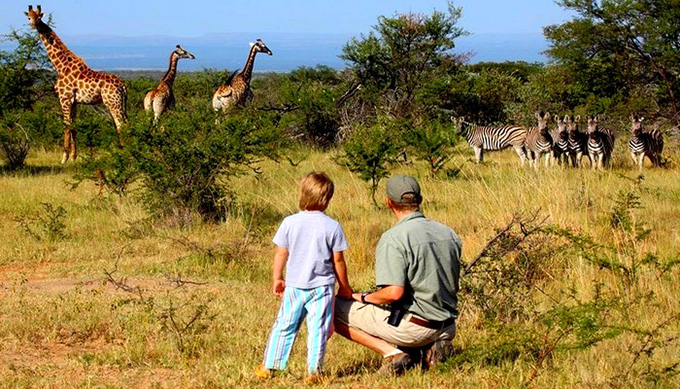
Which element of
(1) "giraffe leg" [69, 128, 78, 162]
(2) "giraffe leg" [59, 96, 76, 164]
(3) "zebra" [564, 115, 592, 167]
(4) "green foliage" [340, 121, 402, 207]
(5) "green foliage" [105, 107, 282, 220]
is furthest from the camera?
(2) "giraffe leg" [59, 96, 76, 164]

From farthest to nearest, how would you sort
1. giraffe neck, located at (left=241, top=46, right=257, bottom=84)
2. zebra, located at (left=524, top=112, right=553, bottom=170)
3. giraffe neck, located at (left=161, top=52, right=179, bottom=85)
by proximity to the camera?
giraffe neck, located at (left=241, top=46, right=257, bottom=84)
giraffe neck, located at (left=161, top=52, right=179, bottom=85)
zebra, located at (left=524, top=112, right=553, bottom=170)

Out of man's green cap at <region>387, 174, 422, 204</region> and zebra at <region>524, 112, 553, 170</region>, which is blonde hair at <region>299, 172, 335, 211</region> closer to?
man's green cap at <region>387, 174, 422, 204</region>

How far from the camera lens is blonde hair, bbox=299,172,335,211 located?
5.58 m

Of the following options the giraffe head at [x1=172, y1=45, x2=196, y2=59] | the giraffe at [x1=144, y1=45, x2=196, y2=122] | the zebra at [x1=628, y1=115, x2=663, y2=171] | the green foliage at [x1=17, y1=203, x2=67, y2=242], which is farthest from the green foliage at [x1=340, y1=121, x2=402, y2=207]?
the giraffe head at [x1=172, y1=45, x2=196, y2=59]

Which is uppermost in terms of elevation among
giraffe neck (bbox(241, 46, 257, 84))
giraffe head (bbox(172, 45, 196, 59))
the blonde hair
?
giraffe head (bbox(172, 45, 196, 59))

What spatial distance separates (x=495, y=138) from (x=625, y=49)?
15.1ft

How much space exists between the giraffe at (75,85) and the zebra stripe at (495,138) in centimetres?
694

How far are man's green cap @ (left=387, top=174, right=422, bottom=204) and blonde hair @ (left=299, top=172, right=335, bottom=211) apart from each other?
0.37m

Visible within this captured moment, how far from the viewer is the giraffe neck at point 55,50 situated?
18.6m

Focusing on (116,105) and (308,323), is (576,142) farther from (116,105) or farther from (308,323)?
(308,323)

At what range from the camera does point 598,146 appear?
16328mm

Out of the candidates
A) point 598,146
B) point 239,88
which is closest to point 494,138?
point 598,146

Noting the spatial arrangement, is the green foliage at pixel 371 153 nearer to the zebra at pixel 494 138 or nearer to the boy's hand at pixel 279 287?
the zebra at pixel 494 138

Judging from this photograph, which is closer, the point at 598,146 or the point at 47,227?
the point at 47,227
